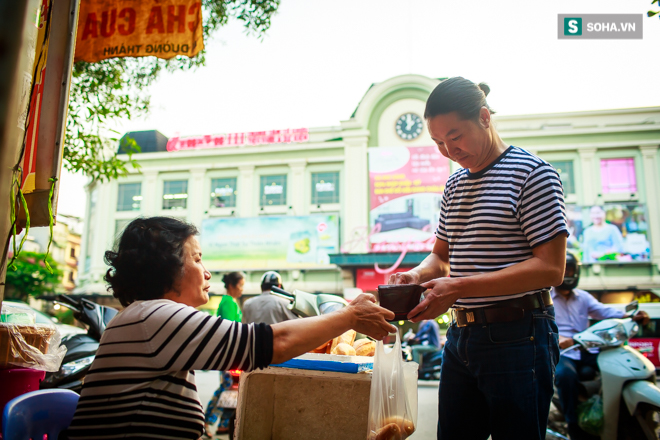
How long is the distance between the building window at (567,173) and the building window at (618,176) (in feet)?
4.05

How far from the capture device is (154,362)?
1.43 metres

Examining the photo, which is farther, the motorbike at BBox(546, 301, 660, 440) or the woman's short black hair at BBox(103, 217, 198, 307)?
the motorbike at BBox(546, 301, 660, 440)

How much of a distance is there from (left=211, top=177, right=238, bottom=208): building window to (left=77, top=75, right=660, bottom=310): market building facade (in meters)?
0.06

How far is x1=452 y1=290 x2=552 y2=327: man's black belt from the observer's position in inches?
67.7

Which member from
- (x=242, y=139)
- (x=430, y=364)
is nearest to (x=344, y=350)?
(x=430, y=364)

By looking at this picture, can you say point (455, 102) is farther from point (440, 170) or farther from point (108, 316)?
point (440, 170)


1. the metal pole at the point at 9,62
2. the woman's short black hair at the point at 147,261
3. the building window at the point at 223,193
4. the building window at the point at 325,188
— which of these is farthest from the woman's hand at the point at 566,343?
the building window at the point at 223,193

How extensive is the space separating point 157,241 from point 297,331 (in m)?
0.61

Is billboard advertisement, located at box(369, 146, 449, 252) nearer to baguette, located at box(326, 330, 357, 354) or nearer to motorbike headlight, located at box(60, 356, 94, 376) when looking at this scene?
motorbike headlight, located at box(60, 356, 94, 376)

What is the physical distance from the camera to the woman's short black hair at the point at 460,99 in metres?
1.88

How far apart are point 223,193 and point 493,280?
22.9 m

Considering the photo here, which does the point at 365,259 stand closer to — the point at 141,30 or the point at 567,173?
the point at 567,173

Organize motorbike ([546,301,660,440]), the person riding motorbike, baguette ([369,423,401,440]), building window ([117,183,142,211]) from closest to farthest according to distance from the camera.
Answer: baguette ([369,423,401,440]) < motorbike ([546,301,660,440]) < the person riding motorbike < building window ([117,183,142,211])

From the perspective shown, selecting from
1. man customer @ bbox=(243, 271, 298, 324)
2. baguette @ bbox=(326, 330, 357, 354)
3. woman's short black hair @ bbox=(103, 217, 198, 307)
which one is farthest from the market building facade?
woman's short black hair @ bbox=(103, 217, 198, 307)
